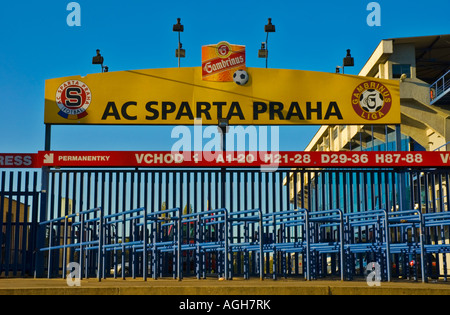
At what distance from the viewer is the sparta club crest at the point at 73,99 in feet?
55.5

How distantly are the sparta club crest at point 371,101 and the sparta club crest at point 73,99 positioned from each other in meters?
7.36

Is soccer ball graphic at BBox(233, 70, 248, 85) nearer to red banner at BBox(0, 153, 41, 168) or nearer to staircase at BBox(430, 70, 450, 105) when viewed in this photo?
red banner at BBox(0, 153, 41, 168)

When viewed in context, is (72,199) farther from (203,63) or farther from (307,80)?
(307,80)

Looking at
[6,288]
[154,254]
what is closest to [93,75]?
[154,254]

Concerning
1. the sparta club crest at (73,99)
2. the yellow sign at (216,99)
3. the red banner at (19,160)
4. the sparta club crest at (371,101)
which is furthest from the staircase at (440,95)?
the red banner at (19,160)

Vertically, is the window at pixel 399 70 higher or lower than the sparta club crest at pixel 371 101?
higher

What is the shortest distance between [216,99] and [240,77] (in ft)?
2.98

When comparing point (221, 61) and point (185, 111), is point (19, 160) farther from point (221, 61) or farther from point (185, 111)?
point (221, 61)

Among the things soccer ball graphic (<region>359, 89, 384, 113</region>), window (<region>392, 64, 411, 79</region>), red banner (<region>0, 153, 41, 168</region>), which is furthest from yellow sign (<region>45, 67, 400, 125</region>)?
window (<region>392, 64, 411, 79</region>)

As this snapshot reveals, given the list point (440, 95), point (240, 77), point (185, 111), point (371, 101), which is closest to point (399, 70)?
point (440, 95)

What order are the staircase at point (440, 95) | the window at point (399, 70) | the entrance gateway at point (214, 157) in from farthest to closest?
the window at point (399, 70), the staircase at point (440, 95), the entrance gateway at point (214, 157)

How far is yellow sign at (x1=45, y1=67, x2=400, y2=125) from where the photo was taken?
16969 mm

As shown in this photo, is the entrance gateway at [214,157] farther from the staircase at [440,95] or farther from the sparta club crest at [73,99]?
the staircase at [440,95]
